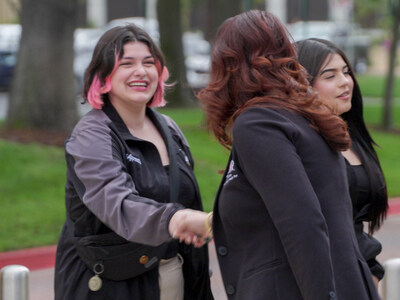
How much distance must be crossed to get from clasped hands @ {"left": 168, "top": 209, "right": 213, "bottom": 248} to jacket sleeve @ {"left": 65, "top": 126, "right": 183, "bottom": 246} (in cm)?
5

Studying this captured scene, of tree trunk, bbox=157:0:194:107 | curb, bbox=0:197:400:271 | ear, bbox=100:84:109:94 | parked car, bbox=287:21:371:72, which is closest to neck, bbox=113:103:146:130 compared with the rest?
ear, bbox=100:84:109:94

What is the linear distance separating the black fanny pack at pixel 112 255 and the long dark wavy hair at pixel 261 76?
0.76 metres

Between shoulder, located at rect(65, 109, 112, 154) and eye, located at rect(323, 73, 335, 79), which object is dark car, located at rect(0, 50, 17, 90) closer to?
shoulder, located at rect(65, 109, 112, 154)

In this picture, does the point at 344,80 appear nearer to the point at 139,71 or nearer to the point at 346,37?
the point at 139,71

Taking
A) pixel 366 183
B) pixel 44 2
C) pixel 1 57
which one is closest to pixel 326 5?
pixel 1 57

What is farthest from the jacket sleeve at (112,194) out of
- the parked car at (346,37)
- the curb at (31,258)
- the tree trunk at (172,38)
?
the parked car at (346,37)

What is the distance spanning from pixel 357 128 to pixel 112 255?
4.31 ft

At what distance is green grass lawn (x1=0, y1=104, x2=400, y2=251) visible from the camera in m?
7.24

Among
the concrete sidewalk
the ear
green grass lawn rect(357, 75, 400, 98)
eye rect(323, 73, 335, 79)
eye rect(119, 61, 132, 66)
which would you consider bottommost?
green grass lawn rect(357, 75, 400, 98)

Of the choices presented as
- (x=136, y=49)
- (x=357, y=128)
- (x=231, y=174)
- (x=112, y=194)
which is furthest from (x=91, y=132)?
(x=357, y=128)

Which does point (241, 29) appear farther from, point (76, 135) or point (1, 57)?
point (1, 57)

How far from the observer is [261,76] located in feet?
7.95

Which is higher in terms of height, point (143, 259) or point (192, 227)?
point (192, 227)

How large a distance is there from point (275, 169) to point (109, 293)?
3.60ft
